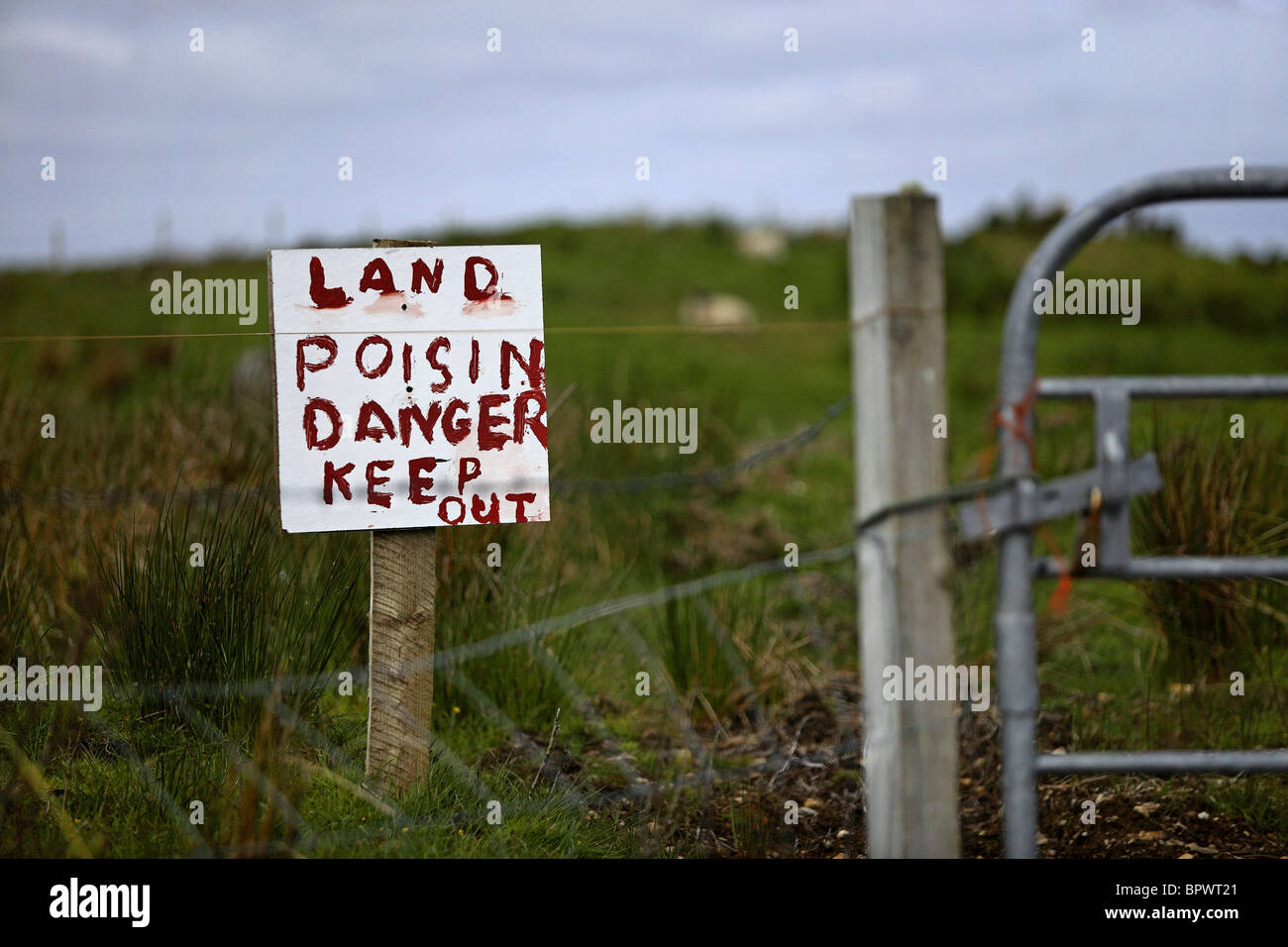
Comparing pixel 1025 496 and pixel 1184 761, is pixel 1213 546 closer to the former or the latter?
pixel 1184 761

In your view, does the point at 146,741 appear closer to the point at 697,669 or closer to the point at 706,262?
the point at 697,669

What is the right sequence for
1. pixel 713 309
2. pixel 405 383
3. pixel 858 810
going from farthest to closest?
1. pixel 713 309
2. pixel 858 810
3. pixel 405 383

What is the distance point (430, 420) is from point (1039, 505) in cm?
138

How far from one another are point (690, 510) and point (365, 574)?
333cm

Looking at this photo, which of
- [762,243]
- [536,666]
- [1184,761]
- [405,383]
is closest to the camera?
[1184,761]

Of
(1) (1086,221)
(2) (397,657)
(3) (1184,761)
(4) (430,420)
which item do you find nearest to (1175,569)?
(3) (1184,761)

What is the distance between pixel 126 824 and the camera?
2498 millimetres

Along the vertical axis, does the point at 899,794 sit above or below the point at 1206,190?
below

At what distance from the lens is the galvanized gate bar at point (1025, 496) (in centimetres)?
202

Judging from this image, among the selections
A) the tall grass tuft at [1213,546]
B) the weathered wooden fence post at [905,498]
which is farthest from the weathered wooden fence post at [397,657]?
the tall grass tuft at [1213,546]

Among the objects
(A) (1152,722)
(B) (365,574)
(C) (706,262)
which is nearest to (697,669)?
(B) (365,574)

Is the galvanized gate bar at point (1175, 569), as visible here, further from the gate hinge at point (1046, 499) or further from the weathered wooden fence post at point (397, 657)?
the weathered wooden fence post at point (397, 657)

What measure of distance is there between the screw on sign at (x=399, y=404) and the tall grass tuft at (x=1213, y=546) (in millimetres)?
2374

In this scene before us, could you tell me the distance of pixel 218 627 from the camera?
114 inches
